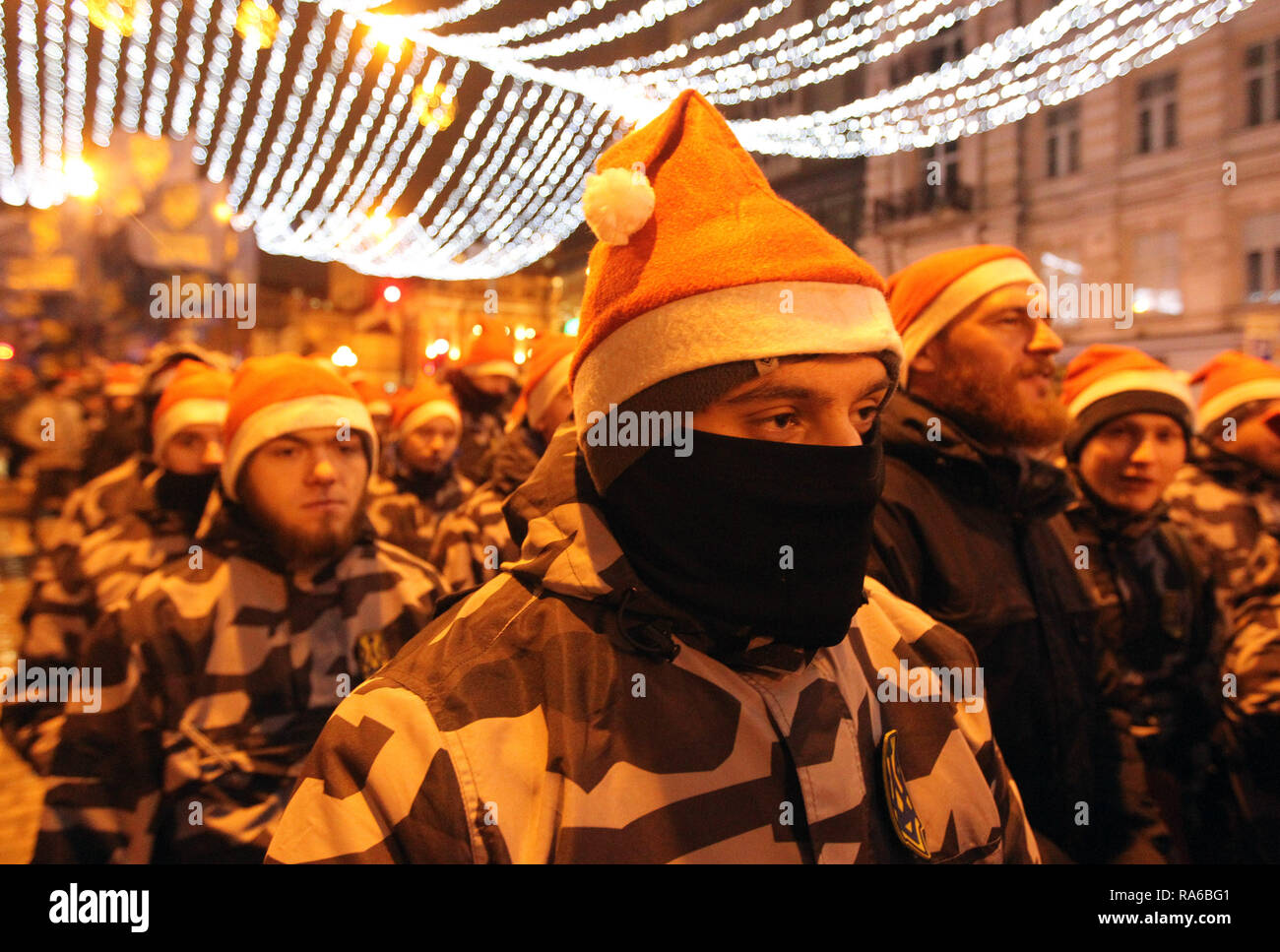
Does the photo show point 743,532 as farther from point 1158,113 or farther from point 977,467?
point 1158,113

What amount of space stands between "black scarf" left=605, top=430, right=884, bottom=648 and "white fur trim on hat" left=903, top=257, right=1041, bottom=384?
1403 mm

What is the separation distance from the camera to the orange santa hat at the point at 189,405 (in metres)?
3.65

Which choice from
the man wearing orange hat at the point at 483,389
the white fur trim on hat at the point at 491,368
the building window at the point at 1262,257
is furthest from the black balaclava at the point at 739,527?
the white fur trim on hat at the point at 491,368

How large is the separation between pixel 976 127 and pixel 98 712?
5.60m

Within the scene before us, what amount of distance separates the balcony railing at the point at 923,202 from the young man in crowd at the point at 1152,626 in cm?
254

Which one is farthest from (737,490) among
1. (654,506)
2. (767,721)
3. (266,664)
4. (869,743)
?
(266,664)

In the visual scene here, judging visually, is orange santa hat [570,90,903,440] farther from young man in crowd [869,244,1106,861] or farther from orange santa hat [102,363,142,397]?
orange santa hat [102,363,142,397]

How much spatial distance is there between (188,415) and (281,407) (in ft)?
3.97

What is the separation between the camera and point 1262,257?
4.52 meters

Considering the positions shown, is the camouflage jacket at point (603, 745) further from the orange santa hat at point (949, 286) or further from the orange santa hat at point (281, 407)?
the orange santa hat at point (281, 407)

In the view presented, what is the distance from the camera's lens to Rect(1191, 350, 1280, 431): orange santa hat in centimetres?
371

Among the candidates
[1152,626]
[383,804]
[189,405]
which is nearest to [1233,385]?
[1152,626]

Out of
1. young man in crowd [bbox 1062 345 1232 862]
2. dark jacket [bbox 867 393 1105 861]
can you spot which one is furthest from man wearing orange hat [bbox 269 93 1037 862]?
young man in crowd [bbox 1062 345 1232 862]

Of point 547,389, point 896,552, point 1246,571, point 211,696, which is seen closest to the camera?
point 896,552
